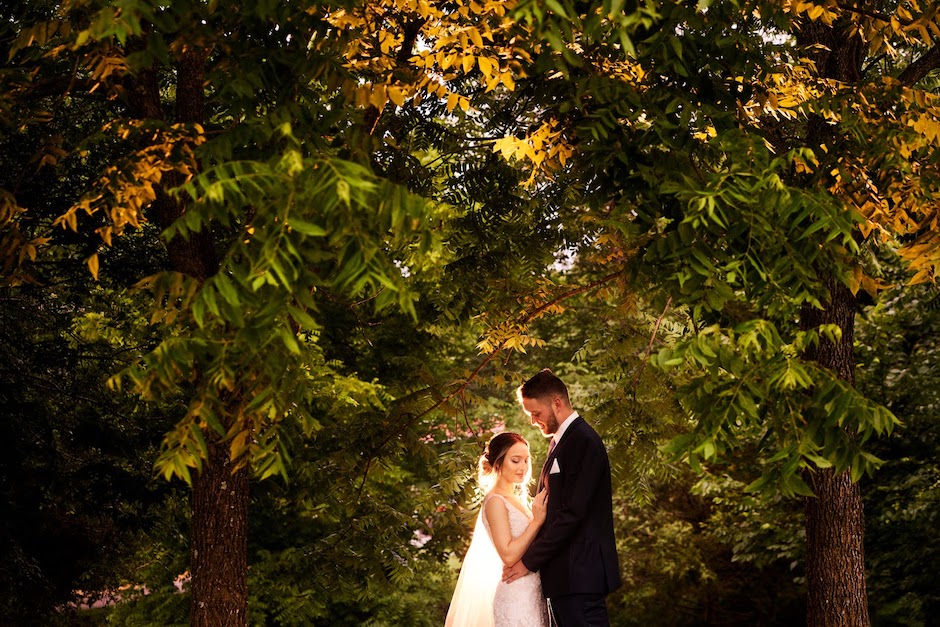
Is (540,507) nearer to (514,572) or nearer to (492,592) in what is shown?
(514,572)

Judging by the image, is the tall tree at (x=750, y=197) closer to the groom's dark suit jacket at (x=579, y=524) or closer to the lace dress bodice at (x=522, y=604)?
the groom's dark suit jacket at (x=579, y=524)

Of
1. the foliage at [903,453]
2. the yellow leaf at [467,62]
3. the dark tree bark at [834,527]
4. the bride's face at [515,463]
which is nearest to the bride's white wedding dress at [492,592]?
the bride's face at [515,463]

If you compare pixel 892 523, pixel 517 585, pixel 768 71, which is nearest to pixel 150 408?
pixel 517 585

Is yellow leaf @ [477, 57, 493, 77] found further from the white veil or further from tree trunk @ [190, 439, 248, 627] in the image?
the white veil

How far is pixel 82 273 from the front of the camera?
7906 mm

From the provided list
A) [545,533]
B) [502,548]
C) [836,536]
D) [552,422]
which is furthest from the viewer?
[836,536]

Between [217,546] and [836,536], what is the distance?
16.6 ft

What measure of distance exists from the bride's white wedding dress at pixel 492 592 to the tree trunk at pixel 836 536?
9.05ft

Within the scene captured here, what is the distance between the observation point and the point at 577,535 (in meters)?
5.64

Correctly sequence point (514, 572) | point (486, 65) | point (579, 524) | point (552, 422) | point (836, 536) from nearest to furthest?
point (486, 65)
point (579, 524)
point (552, 422)
point (514, 572)
point (836, 536)

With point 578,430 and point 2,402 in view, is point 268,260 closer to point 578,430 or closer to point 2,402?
point 578,430

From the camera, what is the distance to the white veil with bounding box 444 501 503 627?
6.63m

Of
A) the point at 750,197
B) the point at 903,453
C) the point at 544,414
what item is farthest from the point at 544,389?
the point at 903,453

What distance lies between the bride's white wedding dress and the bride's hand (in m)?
0.22
